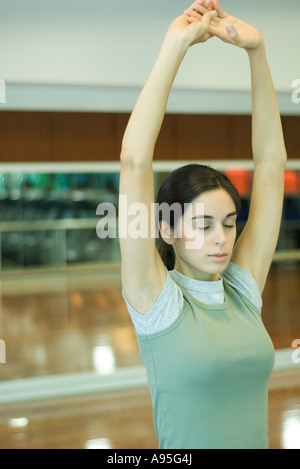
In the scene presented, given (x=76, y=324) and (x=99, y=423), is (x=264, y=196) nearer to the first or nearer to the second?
(x=99, y=423)

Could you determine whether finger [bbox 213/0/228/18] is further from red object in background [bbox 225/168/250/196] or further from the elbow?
red object in background [bbox 225/168/250/196]

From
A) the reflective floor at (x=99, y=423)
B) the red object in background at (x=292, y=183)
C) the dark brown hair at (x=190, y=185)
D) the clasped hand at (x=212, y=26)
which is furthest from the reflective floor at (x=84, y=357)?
the red object in background at (x=292, y=183)

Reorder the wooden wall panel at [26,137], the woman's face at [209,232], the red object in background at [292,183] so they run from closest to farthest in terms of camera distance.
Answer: the woman's face at [209,232], the wooden wall panel at [26,137], the red object in background at [292,183]

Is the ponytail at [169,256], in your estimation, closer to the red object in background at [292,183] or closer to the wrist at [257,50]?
the wrist at [257,50]

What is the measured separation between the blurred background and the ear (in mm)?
2301

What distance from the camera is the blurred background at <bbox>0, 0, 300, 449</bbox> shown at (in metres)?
3.56

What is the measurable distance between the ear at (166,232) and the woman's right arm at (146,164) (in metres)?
0.11

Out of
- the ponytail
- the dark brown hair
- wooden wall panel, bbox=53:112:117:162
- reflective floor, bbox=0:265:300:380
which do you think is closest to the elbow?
the dark brown hair

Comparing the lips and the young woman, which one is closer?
the young woman

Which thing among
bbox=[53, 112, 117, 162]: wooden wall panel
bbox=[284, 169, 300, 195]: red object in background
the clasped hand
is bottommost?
the clasped hand

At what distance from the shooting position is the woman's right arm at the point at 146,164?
116 centimetres

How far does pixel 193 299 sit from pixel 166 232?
0.19m

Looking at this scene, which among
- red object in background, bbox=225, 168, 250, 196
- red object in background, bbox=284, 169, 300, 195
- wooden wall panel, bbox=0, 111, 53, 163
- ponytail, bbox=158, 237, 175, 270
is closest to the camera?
ponytail, bbox=158, 237, 175, 270

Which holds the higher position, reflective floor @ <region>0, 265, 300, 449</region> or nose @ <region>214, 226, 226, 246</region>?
reflective floor @ <region>0, 265, 300, 449</region>
